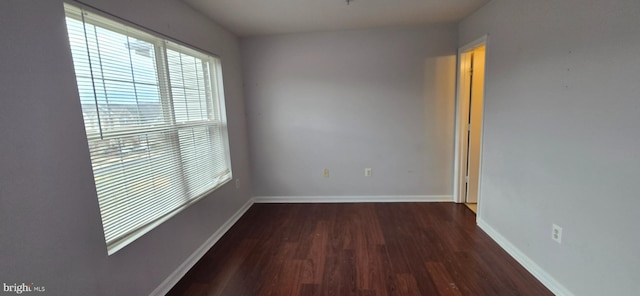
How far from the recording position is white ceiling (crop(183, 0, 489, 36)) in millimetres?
2340

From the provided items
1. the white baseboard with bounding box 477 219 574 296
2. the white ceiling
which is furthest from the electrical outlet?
the white ceiling

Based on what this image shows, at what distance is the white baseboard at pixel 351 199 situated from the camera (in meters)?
3.51

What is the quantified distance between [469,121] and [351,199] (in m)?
1.85

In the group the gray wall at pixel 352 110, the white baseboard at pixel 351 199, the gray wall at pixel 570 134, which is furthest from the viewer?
the white baseboard at pixel 351 199

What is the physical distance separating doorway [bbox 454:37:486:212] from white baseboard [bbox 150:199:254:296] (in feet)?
9.62

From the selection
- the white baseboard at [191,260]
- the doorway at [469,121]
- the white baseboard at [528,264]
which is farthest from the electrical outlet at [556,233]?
the white baseboard at [191,260]

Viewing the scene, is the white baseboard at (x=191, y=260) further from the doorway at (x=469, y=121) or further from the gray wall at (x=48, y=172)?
the doorway at (x=469, y=121)

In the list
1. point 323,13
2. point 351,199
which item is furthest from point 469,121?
point 323,13

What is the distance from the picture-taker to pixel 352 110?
134 inches

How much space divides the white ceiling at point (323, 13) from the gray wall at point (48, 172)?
0.96m

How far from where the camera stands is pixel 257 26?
294 centimetres

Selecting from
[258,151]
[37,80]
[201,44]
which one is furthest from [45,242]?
[258,151]

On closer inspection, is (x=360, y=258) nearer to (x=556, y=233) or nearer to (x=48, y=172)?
(x=556, y=233)

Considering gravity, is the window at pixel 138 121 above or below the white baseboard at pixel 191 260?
above
